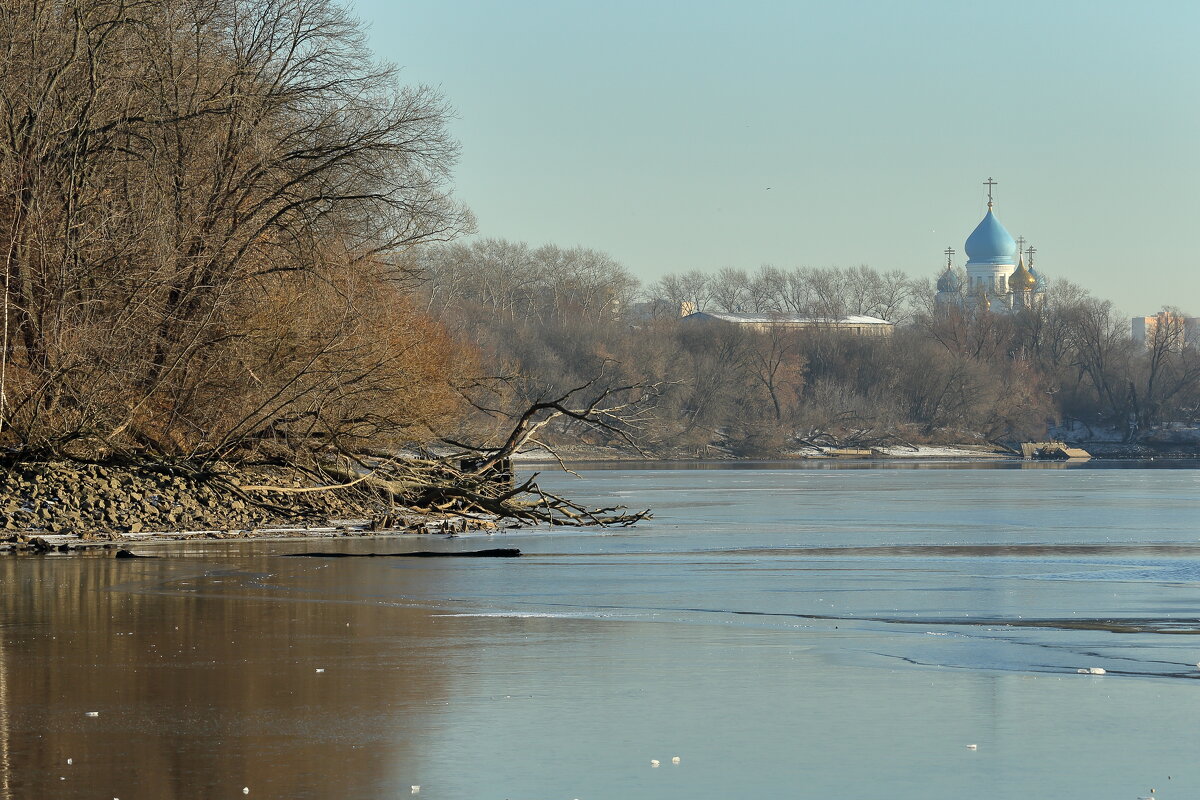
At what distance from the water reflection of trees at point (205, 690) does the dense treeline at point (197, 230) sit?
9.27 m

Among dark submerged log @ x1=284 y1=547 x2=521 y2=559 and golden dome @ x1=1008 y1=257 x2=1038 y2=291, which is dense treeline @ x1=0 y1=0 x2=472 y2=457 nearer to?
dark submerged log @ x1=284 y1=547 x2=521 y2=559

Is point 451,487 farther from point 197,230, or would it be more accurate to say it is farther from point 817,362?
point 817,362

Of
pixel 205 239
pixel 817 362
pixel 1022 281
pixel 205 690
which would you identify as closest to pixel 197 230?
pixel 205 239

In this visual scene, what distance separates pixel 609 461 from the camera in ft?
266

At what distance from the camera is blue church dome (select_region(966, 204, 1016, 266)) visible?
189 m

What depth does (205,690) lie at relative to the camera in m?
9.42

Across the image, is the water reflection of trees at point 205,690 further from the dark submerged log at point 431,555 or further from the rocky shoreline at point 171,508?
the rocky shoreline at point 171,508

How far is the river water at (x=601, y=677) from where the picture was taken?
7172mm

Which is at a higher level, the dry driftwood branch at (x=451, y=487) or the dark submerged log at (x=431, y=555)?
the dry driftwood branch at (x=451, y=487)

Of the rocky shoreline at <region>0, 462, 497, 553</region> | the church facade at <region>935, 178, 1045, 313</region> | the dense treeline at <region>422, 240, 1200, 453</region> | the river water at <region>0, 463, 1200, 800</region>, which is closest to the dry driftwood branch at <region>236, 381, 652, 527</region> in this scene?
the rocky shoreline at <region>0, 462, 497, 553</region>

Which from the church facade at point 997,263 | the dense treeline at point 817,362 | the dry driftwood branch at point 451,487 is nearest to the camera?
the dry driftwood branch at point 451,487

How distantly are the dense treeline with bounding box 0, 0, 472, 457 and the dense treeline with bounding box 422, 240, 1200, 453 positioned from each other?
60.7 meters

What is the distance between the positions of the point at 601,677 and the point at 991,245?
18672cm

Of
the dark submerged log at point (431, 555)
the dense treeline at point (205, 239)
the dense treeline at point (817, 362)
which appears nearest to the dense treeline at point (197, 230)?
the dense treeline at point (205, 239)
